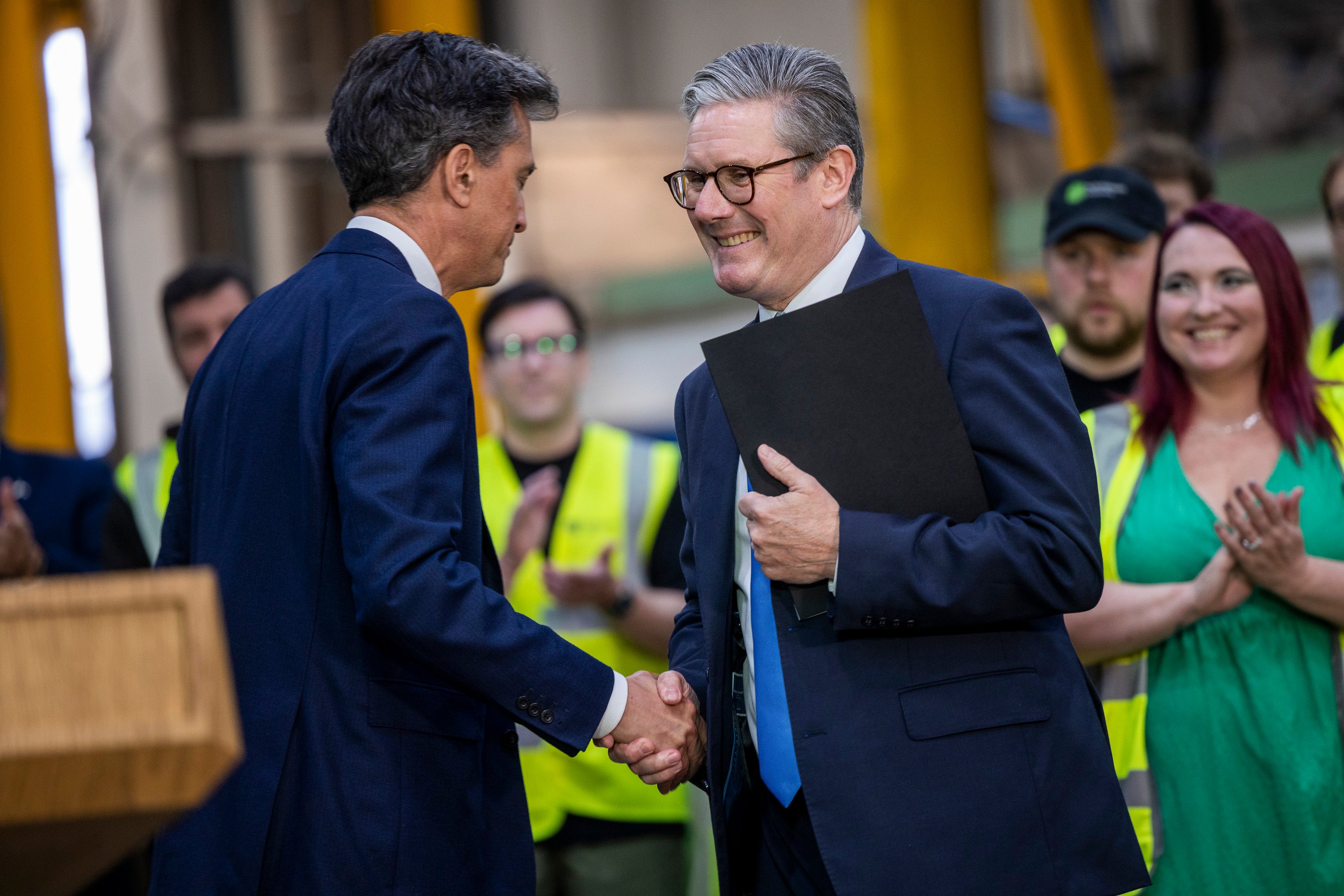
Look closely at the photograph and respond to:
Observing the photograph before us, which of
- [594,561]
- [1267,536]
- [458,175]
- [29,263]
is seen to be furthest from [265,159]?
Answer: [1267,536]

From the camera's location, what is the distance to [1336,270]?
3.40 metres

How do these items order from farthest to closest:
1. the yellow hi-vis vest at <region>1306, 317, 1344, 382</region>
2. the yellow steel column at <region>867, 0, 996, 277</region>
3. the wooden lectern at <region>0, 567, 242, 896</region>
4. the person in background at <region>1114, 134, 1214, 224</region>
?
the yellow steel column at <region>867, 0, 996, 277</region> < the person in background at <region>1114, 134, 1214, 224</region> < the yellow hi-vis vest at <region>1306, 317, 1344, 382</region> < the wooden lectern at <region>0, 567, 242, 896</region>

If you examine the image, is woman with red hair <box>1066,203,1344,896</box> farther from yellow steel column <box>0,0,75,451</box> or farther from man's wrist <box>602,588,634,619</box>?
yellow steel column <box>0,0,75,451</box>

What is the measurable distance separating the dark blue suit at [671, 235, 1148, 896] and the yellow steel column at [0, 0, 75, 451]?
18.0 feet

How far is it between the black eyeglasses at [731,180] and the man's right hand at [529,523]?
1.38 meters

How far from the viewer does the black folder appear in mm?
1811

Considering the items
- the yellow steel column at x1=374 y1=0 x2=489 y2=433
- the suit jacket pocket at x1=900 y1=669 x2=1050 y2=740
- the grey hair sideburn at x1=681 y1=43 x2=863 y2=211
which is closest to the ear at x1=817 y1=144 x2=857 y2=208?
the grey hair sideburn at x1=681 y1=43 x2=863 y2=211

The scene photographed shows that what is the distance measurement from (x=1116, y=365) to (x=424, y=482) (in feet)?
6.65

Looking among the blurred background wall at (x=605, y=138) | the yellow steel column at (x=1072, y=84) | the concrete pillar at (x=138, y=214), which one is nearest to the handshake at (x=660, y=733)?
the blurred background wall at (x=605, y=138)

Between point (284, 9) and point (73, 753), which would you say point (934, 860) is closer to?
point (73, 753)

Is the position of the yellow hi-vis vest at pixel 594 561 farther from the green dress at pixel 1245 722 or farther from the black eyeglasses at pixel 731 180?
the black eyeglasses at pixel 731 180

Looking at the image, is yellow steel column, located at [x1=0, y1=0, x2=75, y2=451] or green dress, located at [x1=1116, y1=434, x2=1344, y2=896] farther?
yellow steel column, located at [x1=0, y1=0, x2=75, y2=451]

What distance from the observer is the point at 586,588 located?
319cm

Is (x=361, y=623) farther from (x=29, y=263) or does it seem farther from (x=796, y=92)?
(x=29, y=263)
